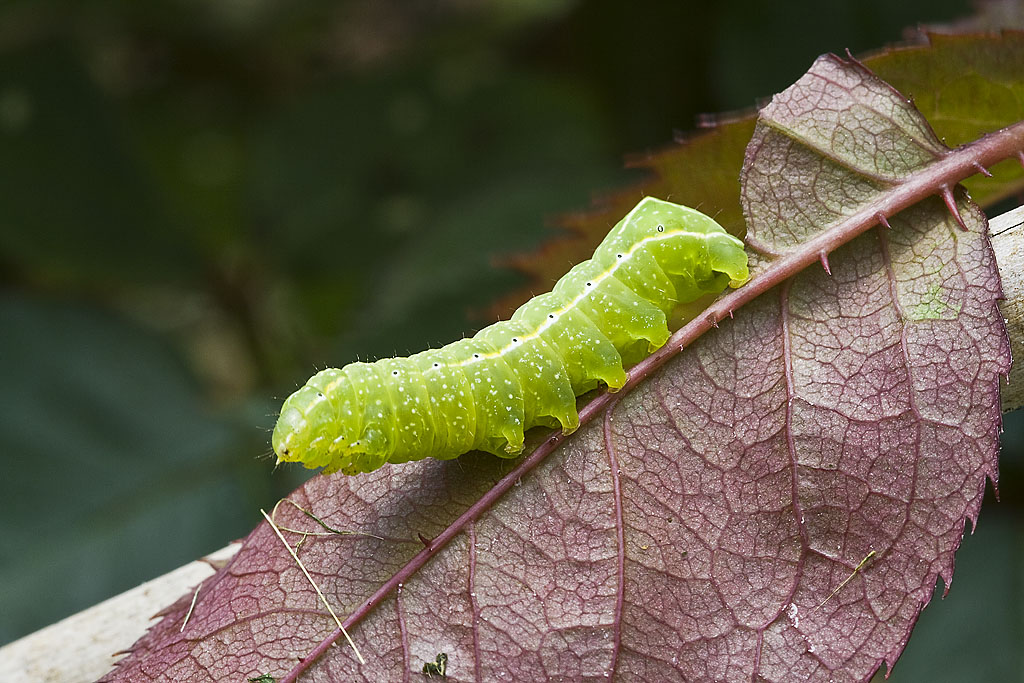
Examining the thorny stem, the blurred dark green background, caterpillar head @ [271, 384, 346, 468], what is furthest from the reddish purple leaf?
the blurred dark green background

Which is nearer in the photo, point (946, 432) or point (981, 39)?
point (946, 432)

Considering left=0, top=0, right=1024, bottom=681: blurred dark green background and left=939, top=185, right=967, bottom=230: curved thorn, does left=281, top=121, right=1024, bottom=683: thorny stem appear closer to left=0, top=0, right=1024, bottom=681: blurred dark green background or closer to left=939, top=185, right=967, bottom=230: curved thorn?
left=939, top=185, right=967, bottom=230: curved thorn

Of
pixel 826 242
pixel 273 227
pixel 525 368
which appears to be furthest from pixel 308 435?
pixel 273 227

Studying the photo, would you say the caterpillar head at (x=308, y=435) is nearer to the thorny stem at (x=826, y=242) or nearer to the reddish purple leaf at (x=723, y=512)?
the reddish purple leaf at (x=723, y=512)

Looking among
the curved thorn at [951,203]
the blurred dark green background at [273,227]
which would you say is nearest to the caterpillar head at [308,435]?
the curved thorn at [951,203]

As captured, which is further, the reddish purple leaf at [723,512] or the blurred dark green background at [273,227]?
the blurred dark green background at [273,227]

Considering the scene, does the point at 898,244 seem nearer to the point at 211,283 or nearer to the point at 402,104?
the point at 402,104

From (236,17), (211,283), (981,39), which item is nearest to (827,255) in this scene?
(981,39)
